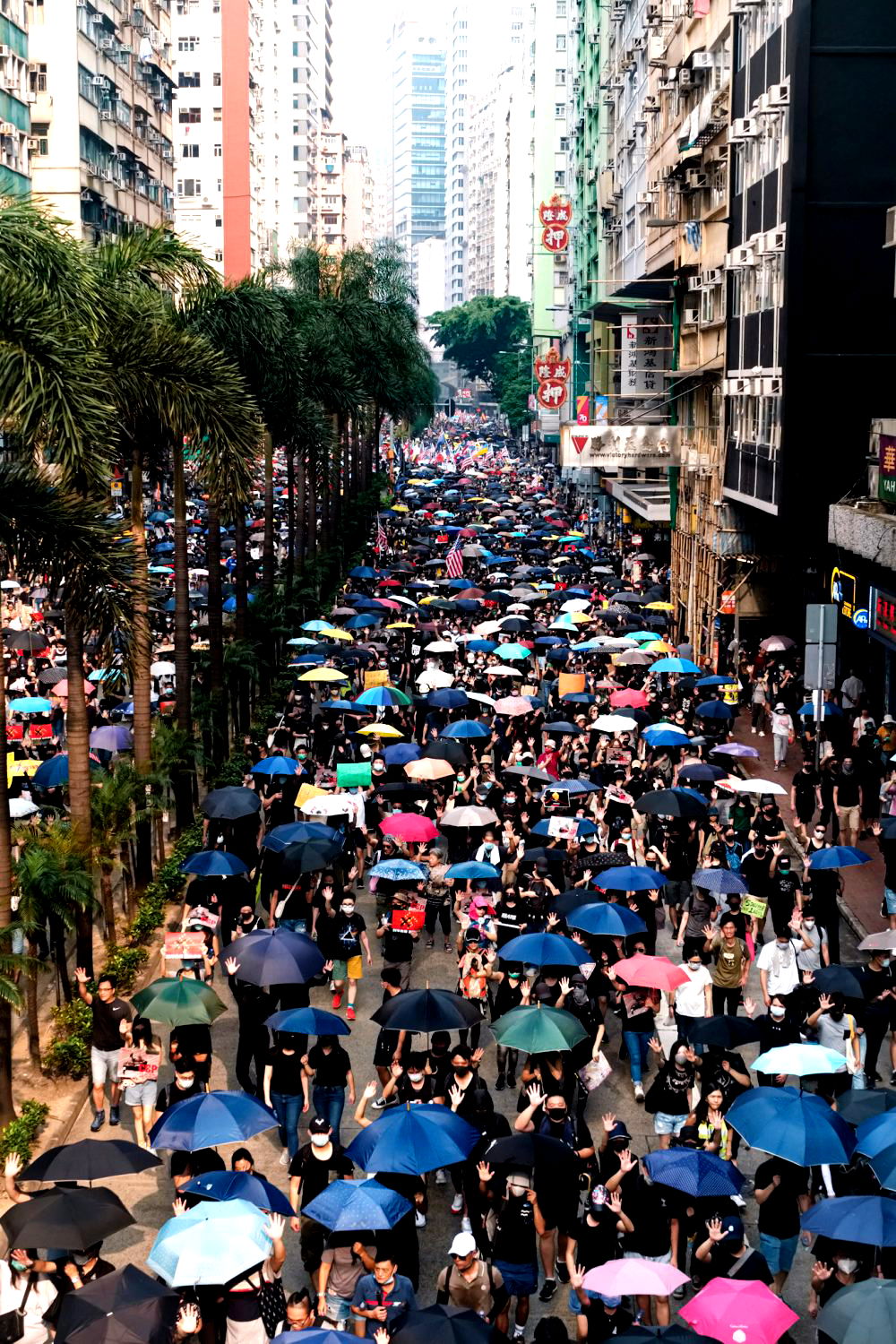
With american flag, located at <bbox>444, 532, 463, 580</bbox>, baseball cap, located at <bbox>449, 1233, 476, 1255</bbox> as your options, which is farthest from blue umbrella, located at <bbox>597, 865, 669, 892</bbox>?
american flag, located at <bbox>444, 532, 463, 580</bbox>

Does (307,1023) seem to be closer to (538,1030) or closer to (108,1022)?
(538,1030)

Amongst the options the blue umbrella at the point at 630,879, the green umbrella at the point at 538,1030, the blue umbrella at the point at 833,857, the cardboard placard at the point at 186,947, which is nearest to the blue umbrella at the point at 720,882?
the blue umbrella at the point at 630,879

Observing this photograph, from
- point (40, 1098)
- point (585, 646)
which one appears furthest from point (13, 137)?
point (40, 1098)

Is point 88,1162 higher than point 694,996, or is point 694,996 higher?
point 88,1162

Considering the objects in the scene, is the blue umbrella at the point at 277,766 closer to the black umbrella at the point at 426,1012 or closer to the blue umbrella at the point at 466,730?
the blue umbrella at the point at 466,730

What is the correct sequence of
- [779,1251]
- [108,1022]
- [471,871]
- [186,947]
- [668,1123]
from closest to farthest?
[779,1251] < [668,1123] < [108,1022] < [186,947] < [471,871]

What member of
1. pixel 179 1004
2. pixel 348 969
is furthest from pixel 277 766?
pixel 179 1004

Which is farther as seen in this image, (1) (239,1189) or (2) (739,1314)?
(1) (239,1189)
